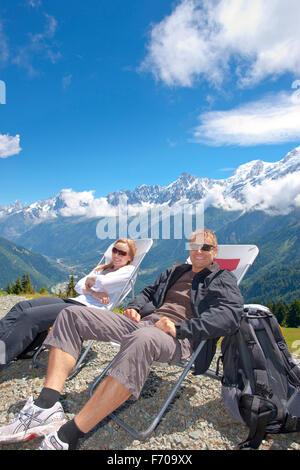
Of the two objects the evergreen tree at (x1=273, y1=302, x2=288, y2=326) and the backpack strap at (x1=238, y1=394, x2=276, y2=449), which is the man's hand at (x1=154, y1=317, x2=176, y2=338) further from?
the evergreen tree at (x1=273, y1=302, x2=288, y2=326)

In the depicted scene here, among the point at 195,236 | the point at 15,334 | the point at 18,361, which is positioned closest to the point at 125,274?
the point at 195,236

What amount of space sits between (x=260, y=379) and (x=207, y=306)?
89 cm

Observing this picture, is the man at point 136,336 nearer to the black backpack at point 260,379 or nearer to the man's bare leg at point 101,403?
the man's bare leg at point 101,403

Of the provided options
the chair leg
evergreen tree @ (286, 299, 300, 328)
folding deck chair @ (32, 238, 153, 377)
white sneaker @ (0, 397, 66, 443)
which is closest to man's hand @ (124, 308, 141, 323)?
the chair leg

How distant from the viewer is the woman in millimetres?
3957

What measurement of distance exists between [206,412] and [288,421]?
1016 mm

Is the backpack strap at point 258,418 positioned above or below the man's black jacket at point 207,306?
below

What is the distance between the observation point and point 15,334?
3.97 meters

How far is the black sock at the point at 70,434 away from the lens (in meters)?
2.70

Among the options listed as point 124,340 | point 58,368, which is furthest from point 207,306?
point 58,368

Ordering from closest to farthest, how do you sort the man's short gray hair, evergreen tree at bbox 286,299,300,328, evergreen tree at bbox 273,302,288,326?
the man's short gray hair < evergreen tree at bbox 286,299,300,328 < evergreen tree at bbox 273,302,288,326

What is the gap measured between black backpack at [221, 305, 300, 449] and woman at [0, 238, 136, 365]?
6.97ft

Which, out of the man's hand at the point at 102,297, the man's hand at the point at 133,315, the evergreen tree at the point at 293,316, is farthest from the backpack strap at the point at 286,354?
the evergreen tree at the point at 293,316
